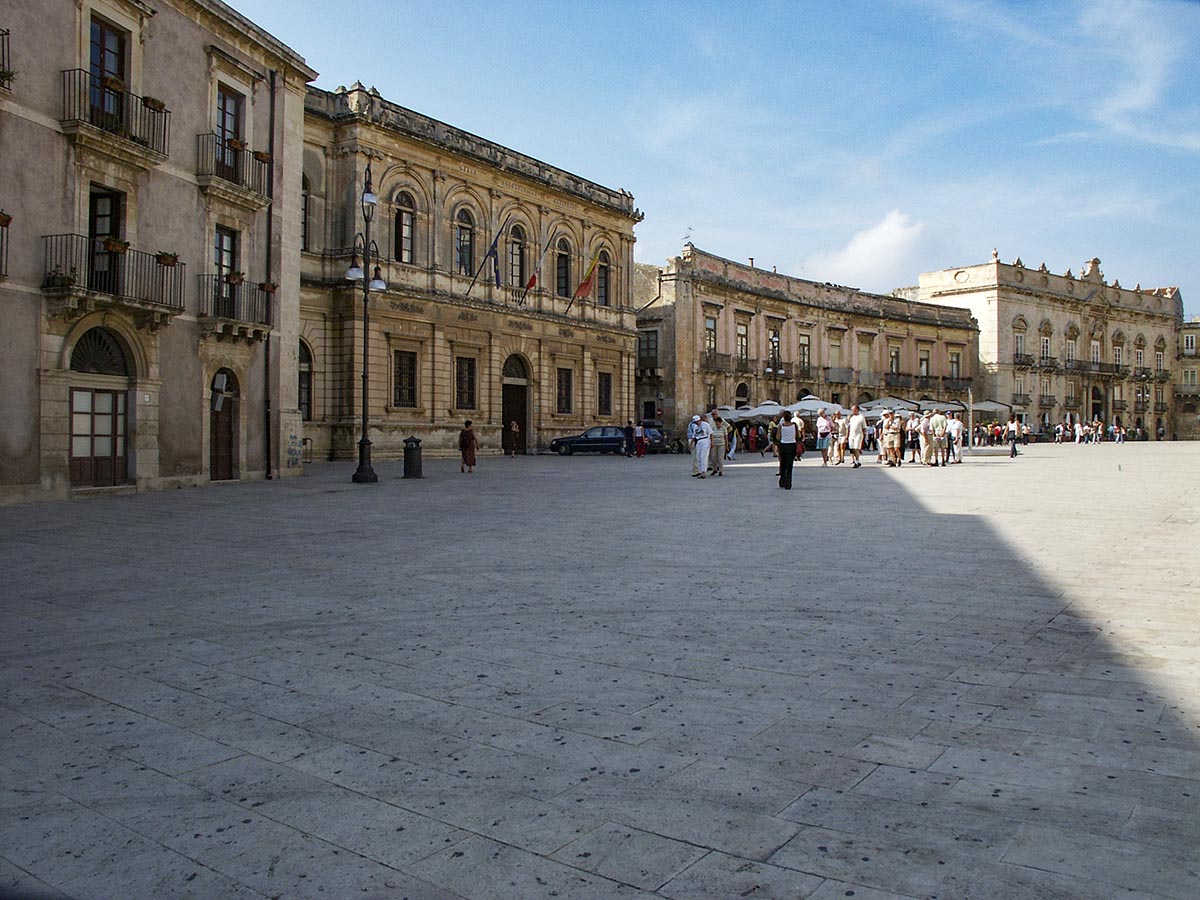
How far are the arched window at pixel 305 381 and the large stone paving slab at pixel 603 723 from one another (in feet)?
73.2

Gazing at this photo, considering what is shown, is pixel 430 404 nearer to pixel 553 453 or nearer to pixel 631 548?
pixel 553 453

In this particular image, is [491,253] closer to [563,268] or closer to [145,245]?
[563,268]

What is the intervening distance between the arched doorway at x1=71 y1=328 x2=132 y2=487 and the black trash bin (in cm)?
623

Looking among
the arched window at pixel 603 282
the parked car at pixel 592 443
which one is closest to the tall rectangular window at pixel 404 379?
the parked car at pixel 592 443

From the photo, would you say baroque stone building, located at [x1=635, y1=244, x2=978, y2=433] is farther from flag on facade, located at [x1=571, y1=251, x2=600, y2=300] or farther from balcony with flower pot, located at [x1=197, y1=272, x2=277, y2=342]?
balcony with flower pot, located at [x1=197, y1=272, x2=277, y2=342]

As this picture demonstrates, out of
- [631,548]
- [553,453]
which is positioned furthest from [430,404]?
[631,548]

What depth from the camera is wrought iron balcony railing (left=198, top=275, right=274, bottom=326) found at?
19875 mm

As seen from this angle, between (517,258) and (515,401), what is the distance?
19.1 ft

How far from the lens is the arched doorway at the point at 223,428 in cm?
2053

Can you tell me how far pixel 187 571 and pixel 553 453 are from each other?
30780mm

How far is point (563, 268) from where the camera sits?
4075cm

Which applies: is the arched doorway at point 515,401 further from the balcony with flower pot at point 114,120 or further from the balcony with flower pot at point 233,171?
the balcony with flower pot at point 114,120

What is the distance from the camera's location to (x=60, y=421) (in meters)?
16.2

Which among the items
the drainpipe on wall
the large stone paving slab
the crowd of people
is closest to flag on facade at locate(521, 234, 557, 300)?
the crowd of people
